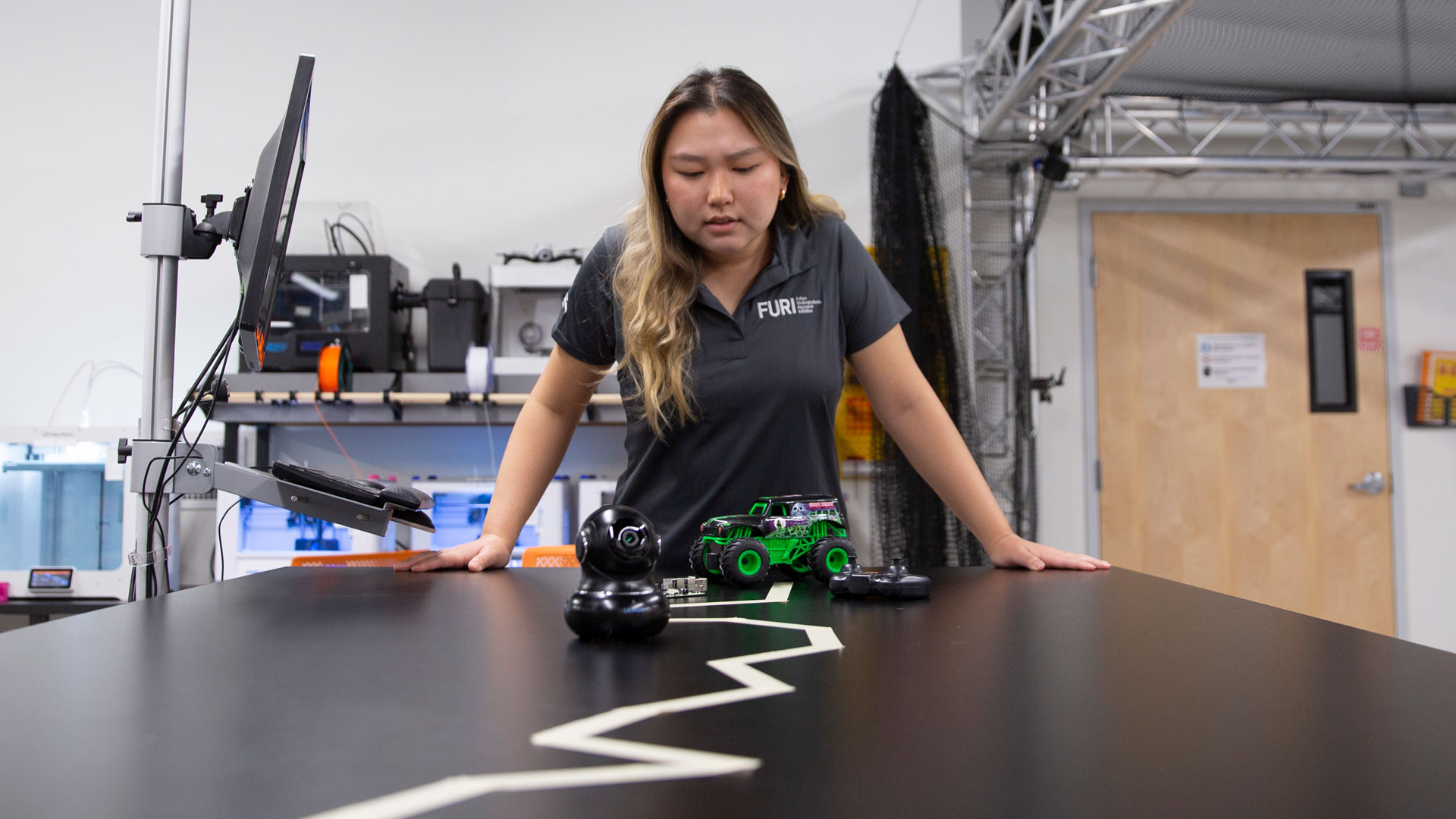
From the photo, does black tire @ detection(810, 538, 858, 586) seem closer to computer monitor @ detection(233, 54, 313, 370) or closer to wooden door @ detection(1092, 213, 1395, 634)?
computer monitor @ detection(233, 54, 313, 370)

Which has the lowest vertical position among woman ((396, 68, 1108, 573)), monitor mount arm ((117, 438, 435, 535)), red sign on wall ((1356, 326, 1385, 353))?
monitor mount arm ((117, 438, 435, 535))

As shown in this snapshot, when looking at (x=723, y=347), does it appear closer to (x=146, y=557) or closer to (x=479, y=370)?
(x=146, y=557)

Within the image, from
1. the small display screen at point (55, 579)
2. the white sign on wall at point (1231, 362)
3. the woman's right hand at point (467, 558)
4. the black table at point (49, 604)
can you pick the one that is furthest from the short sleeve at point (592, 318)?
the white sign on wall at point (1231, 362)

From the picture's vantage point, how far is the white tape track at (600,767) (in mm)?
282

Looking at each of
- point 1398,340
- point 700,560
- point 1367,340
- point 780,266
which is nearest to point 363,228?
point 780,266

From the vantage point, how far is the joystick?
1.84ft

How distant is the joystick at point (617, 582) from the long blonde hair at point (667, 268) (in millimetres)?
514

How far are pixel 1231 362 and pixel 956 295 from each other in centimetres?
130

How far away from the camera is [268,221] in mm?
850

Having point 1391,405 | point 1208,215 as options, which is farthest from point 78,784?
point 1391,405

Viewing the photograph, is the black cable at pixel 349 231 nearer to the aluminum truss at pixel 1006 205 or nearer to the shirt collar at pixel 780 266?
the aluminum truss at pixel 1006 205

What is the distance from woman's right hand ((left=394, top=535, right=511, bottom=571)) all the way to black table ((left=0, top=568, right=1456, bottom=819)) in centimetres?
31

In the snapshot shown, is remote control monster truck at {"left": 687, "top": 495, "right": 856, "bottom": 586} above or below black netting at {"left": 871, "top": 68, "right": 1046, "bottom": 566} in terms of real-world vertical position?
below

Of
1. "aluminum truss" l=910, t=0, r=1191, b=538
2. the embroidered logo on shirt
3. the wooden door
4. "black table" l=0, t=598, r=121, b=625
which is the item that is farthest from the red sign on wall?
"black table" l=0, t=598, r=121, b=625
